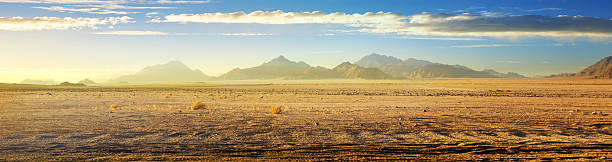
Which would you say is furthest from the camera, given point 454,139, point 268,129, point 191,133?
point 268,129

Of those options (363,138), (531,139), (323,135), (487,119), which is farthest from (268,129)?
(487,119)

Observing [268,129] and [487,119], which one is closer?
[268,129]

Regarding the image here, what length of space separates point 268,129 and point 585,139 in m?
8.55

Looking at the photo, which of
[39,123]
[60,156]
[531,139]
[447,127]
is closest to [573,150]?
[531,139]

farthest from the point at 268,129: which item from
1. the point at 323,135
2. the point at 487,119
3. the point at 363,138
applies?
the point at 487,119

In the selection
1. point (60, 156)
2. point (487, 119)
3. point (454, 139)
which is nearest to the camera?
point (60, 156)

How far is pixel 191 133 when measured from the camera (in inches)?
492

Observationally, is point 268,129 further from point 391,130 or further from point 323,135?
point 391,130

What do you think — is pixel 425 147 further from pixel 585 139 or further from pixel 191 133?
pixel 191 133

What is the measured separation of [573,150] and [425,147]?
315 cm

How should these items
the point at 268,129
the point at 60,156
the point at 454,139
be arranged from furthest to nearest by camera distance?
the point at 268,129 → the point at 454,139 → the point at 60,156

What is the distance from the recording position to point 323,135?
12055 millimetres

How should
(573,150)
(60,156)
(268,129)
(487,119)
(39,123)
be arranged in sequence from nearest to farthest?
(60,156) < (573,150) < (268,129) < (39,123) < (487,119)

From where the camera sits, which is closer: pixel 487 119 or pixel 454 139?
pixel 454 139
